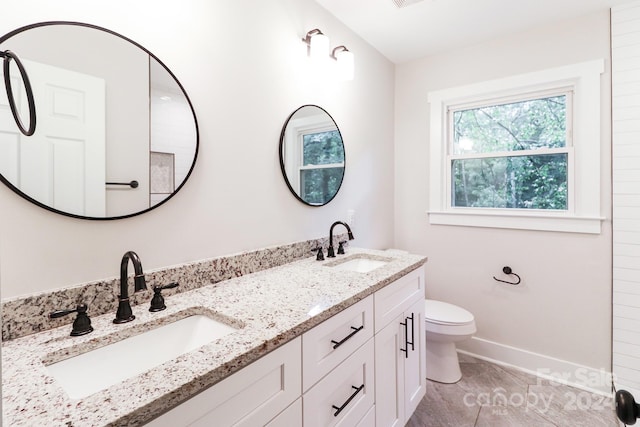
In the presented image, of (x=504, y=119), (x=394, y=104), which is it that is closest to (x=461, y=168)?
(x=504, y=119)

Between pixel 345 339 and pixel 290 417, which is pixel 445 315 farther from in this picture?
pixel 290 417

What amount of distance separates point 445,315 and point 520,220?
901 mm

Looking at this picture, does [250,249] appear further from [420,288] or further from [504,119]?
[504,119]

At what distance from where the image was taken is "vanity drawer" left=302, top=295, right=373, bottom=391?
1.03m

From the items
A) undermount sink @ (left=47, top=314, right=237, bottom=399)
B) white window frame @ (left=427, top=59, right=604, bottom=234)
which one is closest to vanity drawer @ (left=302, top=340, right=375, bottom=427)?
undermount sink @ (left=47, top=314, right=237, bottom=399)

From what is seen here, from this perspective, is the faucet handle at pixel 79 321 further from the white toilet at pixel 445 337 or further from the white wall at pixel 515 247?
the white wall at pixel 515 247

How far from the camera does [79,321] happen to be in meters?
0.94

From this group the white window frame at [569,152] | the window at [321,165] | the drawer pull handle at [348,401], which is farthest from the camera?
the white window frame at [569,152]

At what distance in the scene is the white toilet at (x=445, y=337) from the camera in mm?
2152

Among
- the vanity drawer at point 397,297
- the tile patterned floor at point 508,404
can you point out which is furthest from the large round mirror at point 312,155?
the tile patterned floor at point 508,404

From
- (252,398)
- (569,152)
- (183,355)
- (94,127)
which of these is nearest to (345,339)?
(252,398)

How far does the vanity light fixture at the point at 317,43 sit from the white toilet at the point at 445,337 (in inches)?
69.9

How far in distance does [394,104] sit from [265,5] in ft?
5.21

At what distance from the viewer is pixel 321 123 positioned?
205 centimetres
